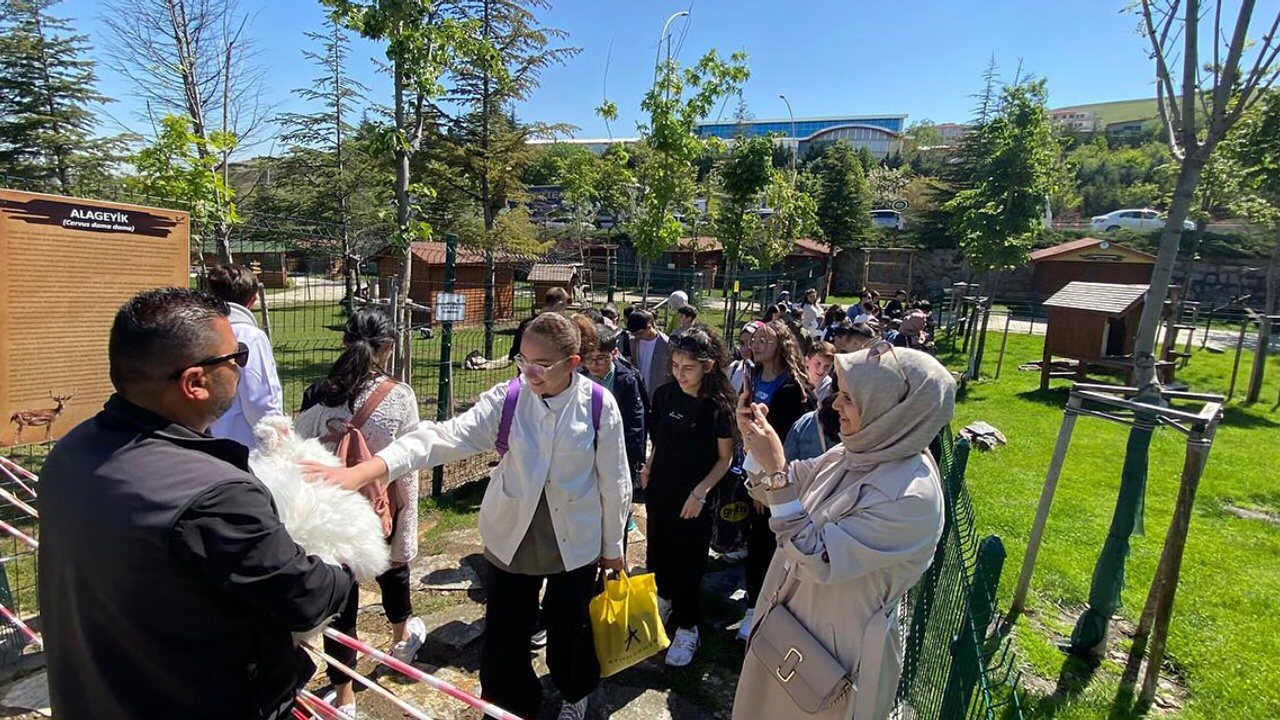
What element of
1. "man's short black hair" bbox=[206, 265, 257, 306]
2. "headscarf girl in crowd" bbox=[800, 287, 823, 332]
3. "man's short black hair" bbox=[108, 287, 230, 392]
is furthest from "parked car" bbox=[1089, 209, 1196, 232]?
"man's short black hair" bbox=[108, 287, 230, 392]

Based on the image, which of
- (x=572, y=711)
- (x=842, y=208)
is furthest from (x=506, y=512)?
(x=842, y=208)

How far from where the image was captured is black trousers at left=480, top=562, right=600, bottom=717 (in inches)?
120

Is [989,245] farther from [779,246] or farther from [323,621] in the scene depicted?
[323,621]

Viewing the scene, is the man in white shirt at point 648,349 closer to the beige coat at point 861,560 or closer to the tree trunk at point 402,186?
the tree trunk at point 402,186

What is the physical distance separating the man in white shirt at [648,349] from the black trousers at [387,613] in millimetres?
3418

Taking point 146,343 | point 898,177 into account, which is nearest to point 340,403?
point 146,343

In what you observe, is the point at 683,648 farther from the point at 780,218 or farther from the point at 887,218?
the point at 887,218

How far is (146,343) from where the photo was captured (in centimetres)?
150

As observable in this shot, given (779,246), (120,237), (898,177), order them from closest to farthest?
(120,237), (779,246), (898,177)

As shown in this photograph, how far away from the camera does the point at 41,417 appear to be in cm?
530

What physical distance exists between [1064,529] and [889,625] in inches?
230

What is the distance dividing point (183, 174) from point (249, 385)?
5.66 m

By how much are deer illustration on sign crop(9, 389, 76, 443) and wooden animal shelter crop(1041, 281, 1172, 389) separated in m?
15.7

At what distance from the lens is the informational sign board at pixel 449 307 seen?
591 centimetres
